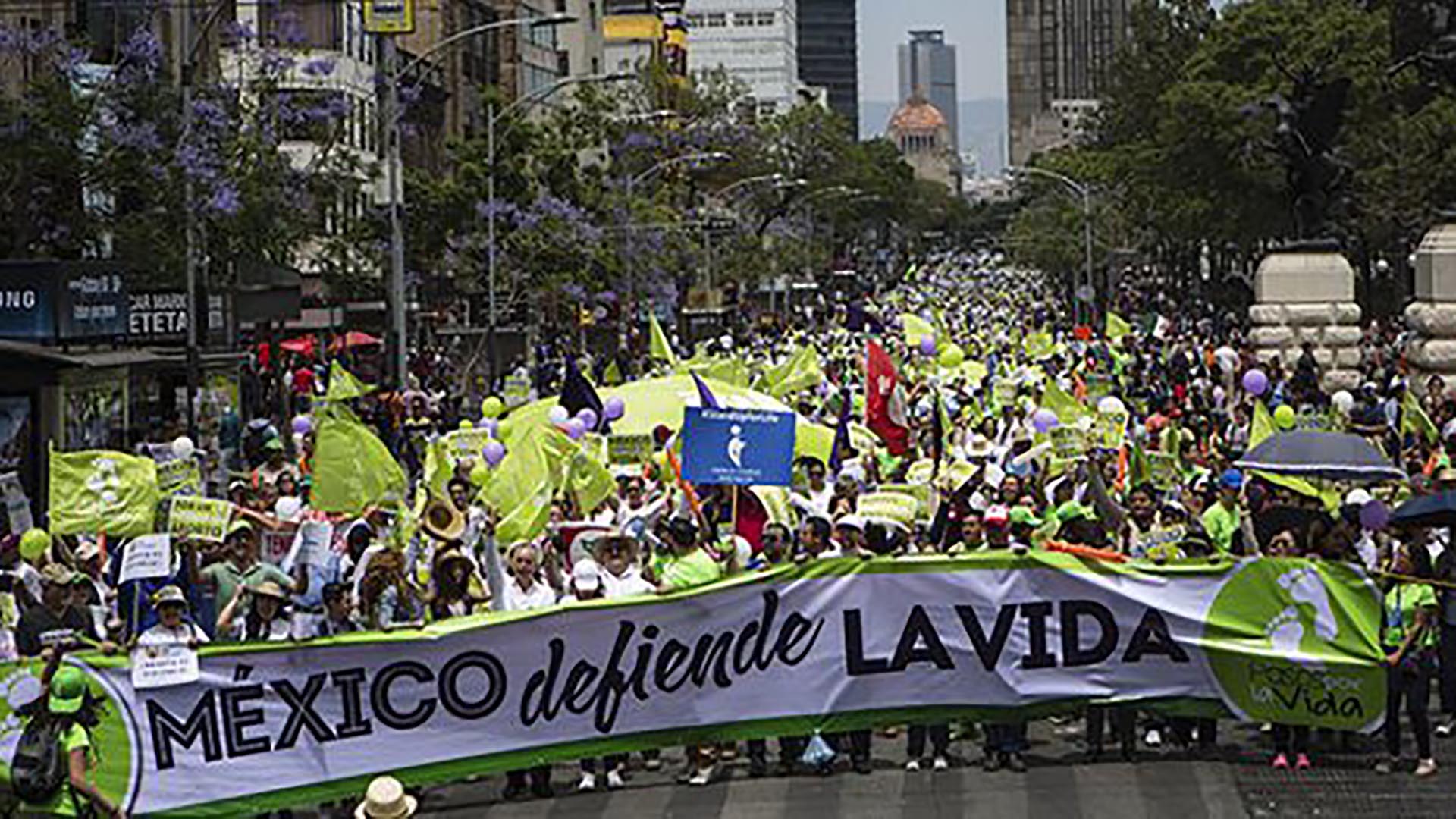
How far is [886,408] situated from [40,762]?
1631 centimetres

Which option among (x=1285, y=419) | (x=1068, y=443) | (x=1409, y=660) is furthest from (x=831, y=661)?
(x=1285, y=419)

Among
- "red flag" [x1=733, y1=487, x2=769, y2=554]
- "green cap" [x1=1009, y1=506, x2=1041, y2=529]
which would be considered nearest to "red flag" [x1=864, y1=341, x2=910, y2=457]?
"red flag" [x1=733, y1=487, x2=769, y2=554]

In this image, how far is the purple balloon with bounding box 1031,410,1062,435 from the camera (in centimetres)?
2311

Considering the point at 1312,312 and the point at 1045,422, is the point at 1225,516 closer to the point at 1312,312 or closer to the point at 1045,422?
the point at 1045,422

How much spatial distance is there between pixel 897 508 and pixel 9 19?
29.8 metres

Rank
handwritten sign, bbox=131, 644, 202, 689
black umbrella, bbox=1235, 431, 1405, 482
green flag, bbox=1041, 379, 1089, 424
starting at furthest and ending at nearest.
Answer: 1. green flag, bbox=1041, 379, 1089, 424
2. black umbrella, bbox=1235, 431, 1405, 482
3. handwritten sign, bbox=131, 644, 202, 689

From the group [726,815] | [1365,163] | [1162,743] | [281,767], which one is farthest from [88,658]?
[1365,163]

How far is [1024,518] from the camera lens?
52.5 feet

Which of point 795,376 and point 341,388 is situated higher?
point 341,388

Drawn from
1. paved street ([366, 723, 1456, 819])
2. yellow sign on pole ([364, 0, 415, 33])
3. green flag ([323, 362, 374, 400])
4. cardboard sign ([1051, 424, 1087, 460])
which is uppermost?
yellow sign on pole ([364, 0, 415, 33])

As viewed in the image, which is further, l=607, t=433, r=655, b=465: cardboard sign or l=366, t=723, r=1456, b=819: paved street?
l=607, t=433, r=655, b=465: cardboard sign

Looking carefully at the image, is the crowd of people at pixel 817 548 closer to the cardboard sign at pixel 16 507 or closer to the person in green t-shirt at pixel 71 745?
the person in green t-shirt at pixel 71 745

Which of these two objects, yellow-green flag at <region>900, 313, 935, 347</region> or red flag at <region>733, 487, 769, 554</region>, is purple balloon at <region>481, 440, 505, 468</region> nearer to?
red flag at <region>733, 487, 769, 554</region>

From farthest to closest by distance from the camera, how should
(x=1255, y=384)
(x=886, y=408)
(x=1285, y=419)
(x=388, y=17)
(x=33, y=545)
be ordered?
(x=388, y=17)
(x=1255, y=384)
(x=886, y=408)
(x=1285, y=419)
(x=33, y=545)
